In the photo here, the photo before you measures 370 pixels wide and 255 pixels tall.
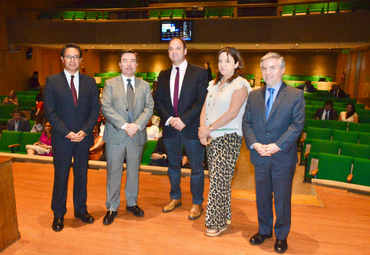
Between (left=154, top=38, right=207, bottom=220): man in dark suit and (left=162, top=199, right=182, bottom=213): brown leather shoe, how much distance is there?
218 millimetres

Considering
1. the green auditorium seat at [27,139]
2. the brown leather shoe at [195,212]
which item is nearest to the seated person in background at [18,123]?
the green auditorium seat at [27,139]

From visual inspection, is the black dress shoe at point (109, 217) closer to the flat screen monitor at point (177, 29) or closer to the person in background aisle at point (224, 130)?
the person in background aisle at point (224, 130)

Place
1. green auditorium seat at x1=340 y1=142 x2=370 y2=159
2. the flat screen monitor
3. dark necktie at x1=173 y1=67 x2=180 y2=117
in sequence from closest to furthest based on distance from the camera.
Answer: dark necktie at x1=173 y1=67 x2=180 y2=117
green auditorium seat at x1=340 y1=142 x2=370 y2=159
the flat screen monitor

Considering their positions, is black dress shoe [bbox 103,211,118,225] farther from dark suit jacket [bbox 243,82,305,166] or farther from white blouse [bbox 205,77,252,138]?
dark suit jacket [bbox 243,82,305,166]

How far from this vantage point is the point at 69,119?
100 inches

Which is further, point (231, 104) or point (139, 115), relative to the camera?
point (139, 115)

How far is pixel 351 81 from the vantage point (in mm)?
14578

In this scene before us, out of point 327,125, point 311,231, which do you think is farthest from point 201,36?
point 311,231

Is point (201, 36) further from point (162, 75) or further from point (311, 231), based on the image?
point (311, 231)

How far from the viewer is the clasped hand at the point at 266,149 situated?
2164 millimetres

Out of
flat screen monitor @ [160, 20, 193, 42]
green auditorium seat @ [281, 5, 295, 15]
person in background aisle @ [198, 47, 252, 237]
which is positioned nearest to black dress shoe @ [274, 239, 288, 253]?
person in background aisle @ [198, 47, 252, 237]

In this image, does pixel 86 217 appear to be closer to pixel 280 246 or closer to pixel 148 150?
pixel 280 246

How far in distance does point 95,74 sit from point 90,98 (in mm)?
16017

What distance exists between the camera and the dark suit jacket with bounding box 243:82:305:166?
2148 millimetres
